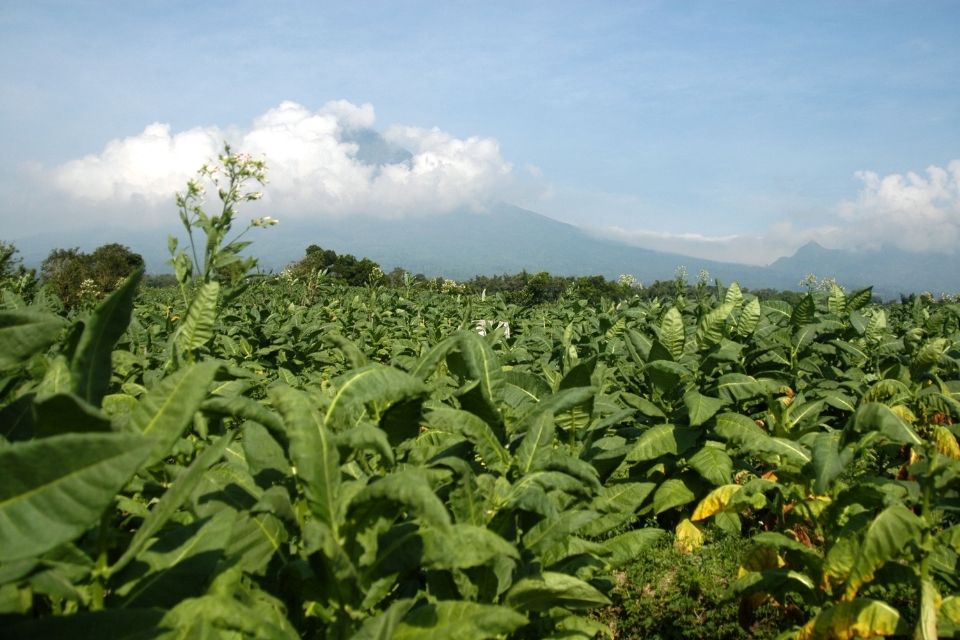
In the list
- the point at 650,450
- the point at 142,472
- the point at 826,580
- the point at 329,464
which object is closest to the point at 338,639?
the point at 329,464

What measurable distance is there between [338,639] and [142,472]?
92cm

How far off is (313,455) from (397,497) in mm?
260

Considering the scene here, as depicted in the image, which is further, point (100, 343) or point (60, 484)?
point (100, 343)

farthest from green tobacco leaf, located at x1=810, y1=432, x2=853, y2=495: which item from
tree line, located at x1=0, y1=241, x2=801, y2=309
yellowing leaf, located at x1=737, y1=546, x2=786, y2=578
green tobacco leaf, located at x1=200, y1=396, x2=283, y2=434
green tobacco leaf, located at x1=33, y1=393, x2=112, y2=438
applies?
tree line, located at x1=0, y1=241, x2=801, y2=309

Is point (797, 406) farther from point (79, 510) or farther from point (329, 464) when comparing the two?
point (79, 510)

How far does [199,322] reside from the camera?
2697mm

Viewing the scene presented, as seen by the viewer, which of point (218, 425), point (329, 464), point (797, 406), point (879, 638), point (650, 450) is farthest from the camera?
point (797, 406)

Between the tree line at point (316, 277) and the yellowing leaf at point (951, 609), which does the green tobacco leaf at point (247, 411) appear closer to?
the yellowing leaf at point (951, 609)

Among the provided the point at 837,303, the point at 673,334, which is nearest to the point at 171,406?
the point at 673,334

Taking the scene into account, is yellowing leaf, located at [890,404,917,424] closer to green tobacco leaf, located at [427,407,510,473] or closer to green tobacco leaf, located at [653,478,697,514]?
green tobacco leaf, located at [653,478,697,514]

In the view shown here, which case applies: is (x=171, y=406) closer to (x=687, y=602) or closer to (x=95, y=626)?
(x=95, y=626)

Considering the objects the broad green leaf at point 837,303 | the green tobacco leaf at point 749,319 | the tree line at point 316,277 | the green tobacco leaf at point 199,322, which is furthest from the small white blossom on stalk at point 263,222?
the tree line at point 316,277

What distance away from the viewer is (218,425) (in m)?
3.33

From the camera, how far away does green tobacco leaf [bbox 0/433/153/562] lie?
3.97 ft
